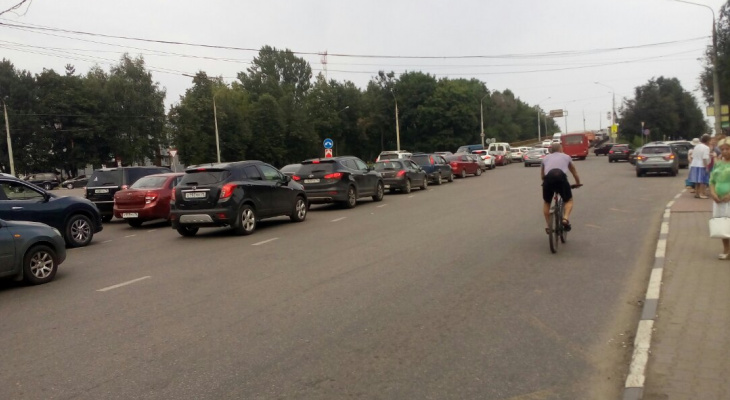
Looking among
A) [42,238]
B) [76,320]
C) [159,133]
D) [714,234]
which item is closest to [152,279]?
[42,238]

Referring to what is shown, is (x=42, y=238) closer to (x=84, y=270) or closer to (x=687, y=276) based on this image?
(x=84, y=270)

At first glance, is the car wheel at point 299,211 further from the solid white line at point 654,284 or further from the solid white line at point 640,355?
the solid white line at point 640,355

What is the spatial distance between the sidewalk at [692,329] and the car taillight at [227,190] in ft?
28.3

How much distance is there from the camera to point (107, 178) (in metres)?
18.6

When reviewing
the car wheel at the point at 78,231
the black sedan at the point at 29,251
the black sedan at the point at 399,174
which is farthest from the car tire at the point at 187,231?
the black sedan at the point at 399,174

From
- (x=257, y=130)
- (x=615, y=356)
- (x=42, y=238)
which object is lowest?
(x=615, y=356)

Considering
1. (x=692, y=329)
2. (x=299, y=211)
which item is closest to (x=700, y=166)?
(x=299, y=211)

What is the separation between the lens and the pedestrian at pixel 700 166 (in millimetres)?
16547

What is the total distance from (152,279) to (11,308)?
1.91 meters

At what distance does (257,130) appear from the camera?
2815 inches

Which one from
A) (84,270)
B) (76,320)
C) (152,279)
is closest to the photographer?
(76,320)

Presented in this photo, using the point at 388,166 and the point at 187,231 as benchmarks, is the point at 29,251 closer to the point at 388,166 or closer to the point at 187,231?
the point at 187,231

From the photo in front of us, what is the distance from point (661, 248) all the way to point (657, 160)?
22.5 metres

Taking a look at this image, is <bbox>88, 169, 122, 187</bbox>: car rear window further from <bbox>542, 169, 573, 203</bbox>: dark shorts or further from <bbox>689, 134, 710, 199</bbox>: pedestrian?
<bbox>689, 134, 710, 199</bbox>: pedestrian
